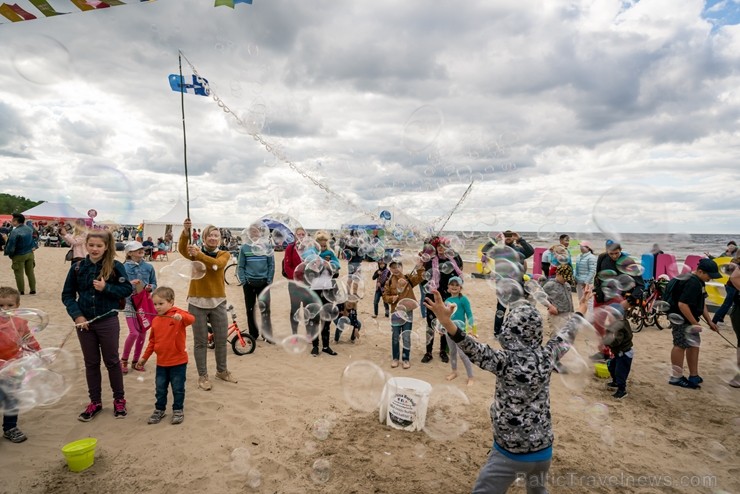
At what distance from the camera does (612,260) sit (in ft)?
22.4

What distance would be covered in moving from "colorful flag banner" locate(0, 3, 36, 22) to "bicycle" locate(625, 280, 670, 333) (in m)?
11.9

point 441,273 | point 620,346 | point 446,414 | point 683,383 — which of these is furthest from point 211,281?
point 683,383

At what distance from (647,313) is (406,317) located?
7.60 meters

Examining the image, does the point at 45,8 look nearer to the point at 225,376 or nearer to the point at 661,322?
the point at 225,376

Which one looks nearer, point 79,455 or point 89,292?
point 79,455

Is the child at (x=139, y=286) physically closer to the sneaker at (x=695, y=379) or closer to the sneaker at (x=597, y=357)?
the sneaker at (x=597, y=357)

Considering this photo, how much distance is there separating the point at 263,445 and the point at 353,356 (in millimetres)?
3424

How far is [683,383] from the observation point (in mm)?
6219

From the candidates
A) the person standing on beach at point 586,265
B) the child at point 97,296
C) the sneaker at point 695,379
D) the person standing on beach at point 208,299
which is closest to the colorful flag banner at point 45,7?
the child at point 97,296

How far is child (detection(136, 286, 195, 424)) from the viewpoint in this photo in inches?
177

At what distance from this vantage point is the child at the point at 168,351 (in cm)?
448

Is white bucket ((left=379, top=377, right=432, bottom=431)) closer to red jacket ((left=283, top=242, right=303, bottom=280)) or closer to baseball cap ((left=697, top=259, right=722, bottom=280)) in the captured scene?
red jacket ((left=283, top=242, right=303, bottom=280))

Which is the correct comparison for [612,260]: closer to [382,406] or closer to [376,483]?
[382,406]

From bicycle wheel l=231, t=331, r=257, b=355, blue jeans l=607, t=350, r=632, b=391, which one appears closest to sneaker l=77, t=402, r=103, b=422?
bicycle wheel l=231, t=331, r=257, b=355
